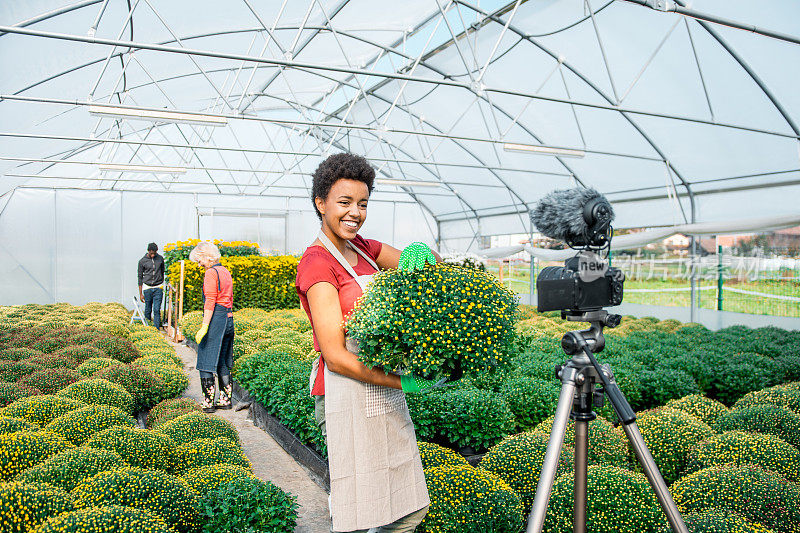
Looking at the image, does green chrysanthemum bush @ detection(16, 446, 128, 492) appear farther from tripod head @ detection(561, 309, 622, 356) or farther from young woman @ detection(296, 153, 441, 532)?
tripod head @ detection(561, 309, 622, 356)

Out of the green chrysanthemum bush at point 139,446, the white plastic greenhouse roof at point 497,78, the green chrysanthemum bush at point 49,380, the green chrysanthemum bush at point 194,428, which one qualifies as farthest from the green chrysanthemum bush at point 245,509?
the white plastic greenhouse roof at point 497,78

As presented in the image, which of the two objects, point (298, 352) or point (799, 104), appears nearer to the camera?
point (298, 352)

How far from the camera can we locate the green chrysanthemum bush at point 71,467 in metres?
2.41

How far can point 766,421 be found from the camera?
3.27 m

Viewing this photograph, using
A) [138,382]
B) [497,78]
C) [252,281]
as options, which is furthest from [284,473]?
[497,78]

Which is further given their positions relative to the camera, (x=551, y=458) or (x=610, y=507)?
(x=610, y=507)

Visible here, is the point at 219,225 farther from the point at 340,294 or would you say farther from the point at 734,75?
the point at 340,294

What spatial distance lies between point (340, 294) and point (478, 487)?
1.40 m

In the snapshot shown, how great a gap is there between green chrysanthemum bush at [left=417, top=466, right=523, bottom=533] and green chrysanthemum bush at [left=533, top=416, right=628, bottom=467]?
0.72 meters

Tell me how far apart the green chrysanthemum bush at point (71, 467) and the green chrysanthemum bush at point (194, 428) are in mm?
582

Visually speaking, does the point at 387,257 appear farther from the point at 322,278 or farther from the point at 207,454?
the point at 207,454

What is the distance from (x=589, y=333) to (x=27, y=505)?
226 centimetres

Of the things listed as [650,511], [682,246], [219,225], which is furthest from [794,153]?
[219,225]

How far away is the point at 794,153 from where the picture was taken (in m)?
9.10
